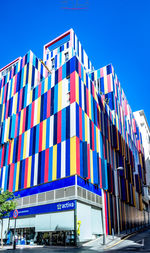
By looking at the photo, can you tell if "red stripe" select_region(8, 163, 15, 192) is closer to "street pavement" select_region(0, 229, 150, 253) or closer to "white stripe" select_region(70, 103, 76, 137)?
"white stripe" select_region(70, 103, 76, 137)

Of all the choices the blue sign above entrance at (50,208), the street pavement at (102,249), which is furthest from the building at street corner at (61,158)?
the street pavement at (102,249)

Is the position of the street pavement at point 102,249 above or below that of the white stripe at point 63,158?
below

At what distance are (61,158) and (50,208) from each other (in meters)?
6.90

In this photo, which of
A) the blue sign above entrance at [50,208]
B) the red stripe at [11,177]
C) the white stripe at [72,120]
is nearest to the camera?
the blue sign above entrance at [50,208]

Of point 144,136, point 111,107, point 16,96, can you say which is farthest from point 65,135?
point 144,136

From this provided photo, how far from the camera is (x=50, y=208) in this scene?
30.9 metres

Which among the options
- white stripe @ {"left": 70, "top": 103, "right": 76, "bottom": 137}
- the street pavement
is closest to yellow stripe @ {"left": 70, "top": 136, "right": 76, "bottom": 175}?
white stripe @ {"left": 70, "top": 103, "right": 76, "bottom": 137}

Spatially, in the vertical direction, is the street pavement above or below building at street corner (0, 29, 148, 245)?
below

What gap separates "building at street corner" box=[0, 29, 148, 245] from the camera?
29.9m

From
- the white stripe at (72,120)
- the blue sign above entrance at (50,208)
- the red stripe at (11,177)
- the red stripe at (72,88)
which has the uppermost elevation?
the red stripe at (72,88)

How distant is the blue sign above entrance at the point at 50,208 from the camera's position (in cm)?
2858

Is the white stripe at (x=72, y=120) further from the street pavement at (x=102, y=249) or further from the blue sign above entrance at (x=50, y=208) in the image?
the street pavement at (x=102, y=249)

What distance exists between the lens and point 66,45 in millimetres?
58844

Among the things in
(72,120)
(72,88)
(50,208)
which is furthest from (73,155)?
(72,88)
